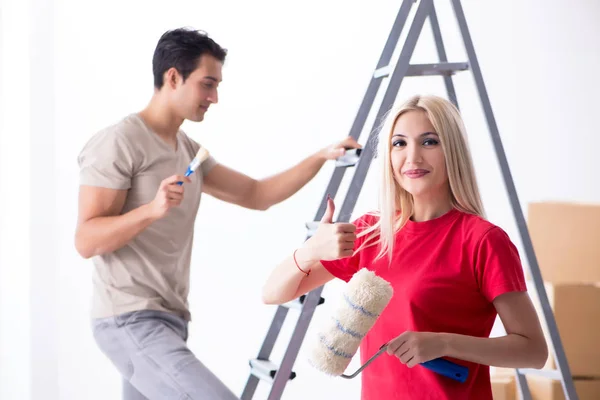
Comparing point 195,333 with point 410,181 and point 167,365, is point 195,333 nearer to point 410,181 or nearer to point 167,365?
point 167,365

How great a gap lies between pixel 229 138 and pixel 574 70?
5.73 feet

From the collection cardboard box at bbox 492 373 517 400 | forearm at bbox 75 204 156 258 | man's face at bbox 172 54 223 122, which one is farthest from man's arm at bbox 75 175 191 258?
cardboard box at bbox 492 373 517 400

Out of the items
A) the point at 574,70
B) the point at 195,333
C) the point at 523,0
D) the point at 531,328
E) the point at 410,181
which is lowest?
the point at 195,333

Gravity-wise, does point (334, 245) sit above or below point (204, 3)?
below

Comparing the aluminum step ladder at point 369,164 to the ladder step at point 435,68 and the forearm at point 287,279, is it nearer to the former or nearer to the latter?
the ladder step at point 435,68

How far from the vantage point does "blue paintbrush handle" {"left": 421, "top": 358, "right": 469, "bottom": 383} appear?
54.7 inches

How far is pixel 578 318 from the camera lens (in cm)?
308

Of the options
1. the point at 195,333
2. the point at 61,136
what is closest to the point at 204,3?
the point at 61,136

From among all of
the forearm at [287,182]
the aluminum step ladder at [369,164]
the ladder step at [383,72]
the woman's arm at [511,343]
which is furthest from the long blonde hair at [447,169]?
the forearm at [287,182]

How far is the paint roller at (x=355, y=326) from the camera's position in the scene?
1.38 m

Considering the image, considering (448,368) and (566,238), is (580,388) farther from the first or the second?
(448,368)

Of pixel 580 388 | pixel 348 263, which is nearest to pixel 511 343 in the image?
pixel 348 263

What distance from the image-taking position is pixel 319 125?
3387mm

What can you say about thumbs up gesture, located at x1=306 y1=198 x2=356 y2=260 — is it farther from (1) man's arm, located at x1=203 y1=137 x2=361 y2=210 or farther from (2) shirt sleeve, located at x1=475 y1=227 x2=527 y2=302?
(1) man's arm, located at x1=203 y1=137 x2=361 y2=210
